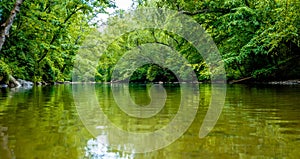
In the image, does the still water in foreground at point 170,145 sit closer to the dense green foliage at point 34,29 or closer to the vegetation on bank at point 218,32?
the vegetation on bank at point 218,32

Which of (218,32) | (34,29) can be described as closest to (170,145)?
(34,29)

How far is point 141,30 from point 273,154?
27.9m

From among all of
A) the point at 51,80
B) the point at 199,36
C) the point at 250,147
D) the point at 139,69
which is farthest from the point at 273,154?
the point at 139,69

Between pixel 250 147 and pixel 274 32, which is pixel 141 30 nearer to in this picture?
pixel 274 32

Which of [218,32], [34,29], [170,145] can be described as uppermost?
[218,32]

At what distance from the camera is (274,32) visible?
12.6 metres

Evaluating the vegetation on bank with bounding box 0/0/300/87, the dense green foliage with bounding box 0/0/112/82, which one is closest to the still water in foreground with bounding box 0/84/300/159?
the vegetation on bank with bounding box 0/0/300/87

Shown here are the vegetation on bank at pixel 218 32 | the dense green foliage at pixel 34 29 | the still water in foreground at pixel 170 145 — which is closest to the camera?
the still water in foreground at pixel 170 145

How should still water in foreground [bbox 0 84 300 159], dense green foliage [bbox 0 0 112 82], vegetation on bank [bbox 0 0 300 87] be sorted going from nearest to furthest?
still water in foreground [bbox 0 84 300 159] → dense green foliage [bbox 0 0 112 82] → vegetation on bank [bbox 0 0 300 87]

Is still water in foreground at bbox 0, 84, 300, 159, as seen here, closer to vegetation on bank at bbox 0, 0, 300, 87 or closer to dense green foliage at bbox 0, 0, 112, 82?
vegetation on bank at bbox 0, 0, 300, 87

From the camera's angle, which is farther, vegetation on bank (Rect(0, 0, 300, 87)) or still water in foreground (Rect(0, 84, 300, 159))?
vegetation on bank (Rect(0, 0, 300, 87))

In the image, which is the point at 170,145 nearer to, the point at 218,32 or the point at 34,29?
the point at 34,29

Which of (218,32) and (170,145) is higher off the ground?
(218,32)

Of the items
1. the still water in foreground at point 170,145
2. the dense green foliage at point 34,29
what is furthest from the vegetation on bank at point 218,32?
the still water in foreground at point 170,145
